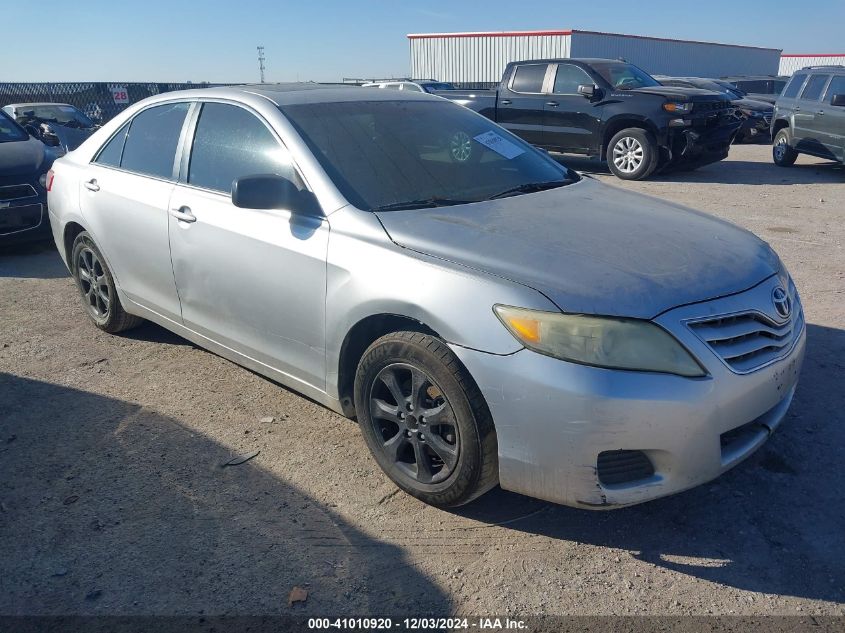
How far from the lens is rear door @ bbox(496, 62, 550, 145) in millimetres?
12930

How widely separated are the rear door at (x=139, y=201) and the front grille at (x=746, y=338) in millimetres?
2849

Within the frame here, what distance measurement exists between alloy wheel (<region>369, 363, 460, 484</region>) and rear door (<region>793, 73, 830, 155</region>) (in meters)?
11.5

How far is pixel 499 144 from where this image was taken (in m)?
4.13

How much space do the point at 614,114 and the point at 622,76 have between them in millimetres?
1012

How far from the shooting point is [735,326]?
2707mm

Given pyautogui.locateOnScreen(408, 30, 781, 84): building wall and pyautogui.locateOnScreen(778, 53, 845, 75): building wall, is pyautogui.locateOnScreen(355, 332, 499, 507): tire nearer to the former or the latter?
pyautogui.locateOnScreen(408, 30, 781, 84): building wall

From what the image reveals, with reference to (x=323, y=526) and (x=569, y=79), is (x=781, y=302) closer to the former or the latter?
(x=323, y=526)

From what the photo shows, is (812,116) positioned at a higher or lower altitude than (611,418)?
higher

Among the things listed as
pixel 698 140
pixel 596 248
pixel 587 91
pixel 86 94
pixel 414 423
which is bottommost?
pixel 414 423

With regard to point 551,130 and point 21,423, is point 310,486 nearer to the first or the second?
point 21,423

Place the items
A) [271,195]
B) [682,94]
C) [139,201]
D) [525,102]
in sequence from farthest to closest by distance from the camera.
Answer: [525,102] → [682,94] → [139,201] → [271,195]

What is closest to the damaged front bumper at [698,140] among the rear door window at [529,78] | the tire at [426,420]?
the rear door window at [529,78]

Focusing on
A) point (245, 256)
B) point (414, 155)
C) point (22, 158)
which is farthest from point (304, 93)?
point (22, 158)

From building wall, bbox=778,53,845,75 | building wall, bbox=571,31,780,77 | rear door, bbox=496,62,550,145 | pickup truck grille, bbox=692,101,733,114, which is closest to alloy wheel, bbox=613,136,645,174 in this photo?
pickup truck grille, bbox=692,101,733,114
